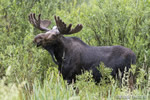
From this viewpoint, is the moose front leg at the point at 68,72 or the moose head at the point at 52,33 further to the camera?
the moose front leg at the point at 68,72

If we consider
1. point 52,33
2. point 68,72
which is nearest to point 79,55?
point 68,72

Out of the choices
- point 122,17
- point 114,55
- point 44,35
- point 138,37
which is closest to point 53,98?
point 44,35

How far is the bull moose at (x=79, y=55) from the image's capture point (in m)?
6.37

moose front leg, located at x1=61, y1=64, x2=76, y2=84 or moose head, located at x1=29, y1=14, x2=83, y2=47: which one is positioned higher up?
moose head, located at x1=29, y1=14, x2=83, y2=47

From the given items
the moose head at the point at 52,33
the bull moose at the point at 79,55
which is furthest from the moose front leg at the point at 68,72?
the moose head at the point at 52,33

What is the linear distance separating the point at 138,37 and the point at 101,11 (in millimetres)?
1332

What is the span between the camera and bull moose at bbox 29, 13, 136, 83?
251 inches

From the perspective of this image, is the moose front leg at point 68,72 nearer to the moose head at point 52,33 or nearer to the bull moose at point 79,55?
the bull moose at point 79,55

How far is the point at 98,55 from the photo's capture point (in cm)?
657

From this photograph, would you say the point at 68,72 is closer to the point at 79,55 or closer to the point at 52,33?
the point at 79,55

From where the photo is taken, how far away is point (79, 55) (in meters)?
6.56

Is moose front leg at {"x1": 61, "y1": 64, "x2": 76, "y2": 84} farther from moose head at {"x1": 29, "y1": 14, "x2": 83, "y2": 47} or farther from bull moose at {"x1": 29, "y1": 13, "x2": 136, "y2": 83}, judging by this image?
moose head at {"x1": 29, "y1": 14, "x2": 83, "y2": 47}

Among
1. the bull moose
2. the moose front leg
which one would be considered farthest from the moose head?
the moose front leg

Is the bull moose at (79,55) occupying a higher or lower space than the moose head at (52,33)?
lower
